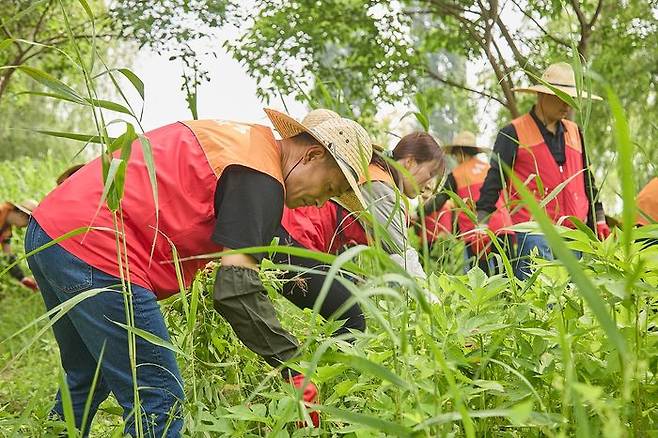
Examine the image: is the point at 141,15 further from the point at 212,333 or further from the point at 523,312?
the point at 523,312

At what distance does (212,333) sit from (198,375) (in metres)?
0.12

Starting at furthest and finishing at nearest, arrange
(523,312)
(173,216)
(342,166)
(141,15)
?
(141,15) < (173,216) < (342,166) < (523,312)

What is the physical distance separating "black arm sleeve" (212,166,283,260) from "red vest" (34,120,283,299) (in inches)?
2.6

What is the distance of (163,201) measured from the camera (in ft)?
7.32

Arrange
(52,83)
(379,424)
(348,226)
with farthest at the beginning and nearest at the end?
(348,226) < (52,83) < (379,424)

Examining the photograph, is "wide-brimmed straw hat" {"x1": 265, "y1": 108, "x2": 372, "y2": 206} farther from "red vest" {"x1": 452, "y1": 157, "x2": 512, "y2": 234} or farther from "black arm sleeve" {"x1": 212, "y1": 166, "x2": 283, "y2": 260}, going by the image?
"red vest" {"x1": 452, "y1": 157, "x2": 512, "y2": 234}

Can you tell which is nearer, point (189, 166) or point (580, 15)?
point (189, 166)

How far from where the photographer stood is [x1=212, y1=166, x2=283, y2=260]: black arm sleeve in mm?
2025

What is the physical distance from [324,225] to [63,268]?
1269 mm

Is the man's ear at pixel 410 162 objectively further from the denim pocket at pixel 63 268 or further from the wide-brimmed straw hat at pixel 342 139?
the denim pocket at pixel 63 268

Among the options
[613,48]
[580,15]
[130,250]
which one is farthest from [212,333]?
[613,48]

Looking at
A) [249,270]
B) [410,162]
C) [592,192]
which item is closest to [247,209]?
[249,270]

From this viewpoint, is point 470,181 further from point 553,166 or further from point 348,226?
point 348,226

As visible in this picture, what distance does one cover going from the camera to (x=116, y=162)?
4.81 ft
